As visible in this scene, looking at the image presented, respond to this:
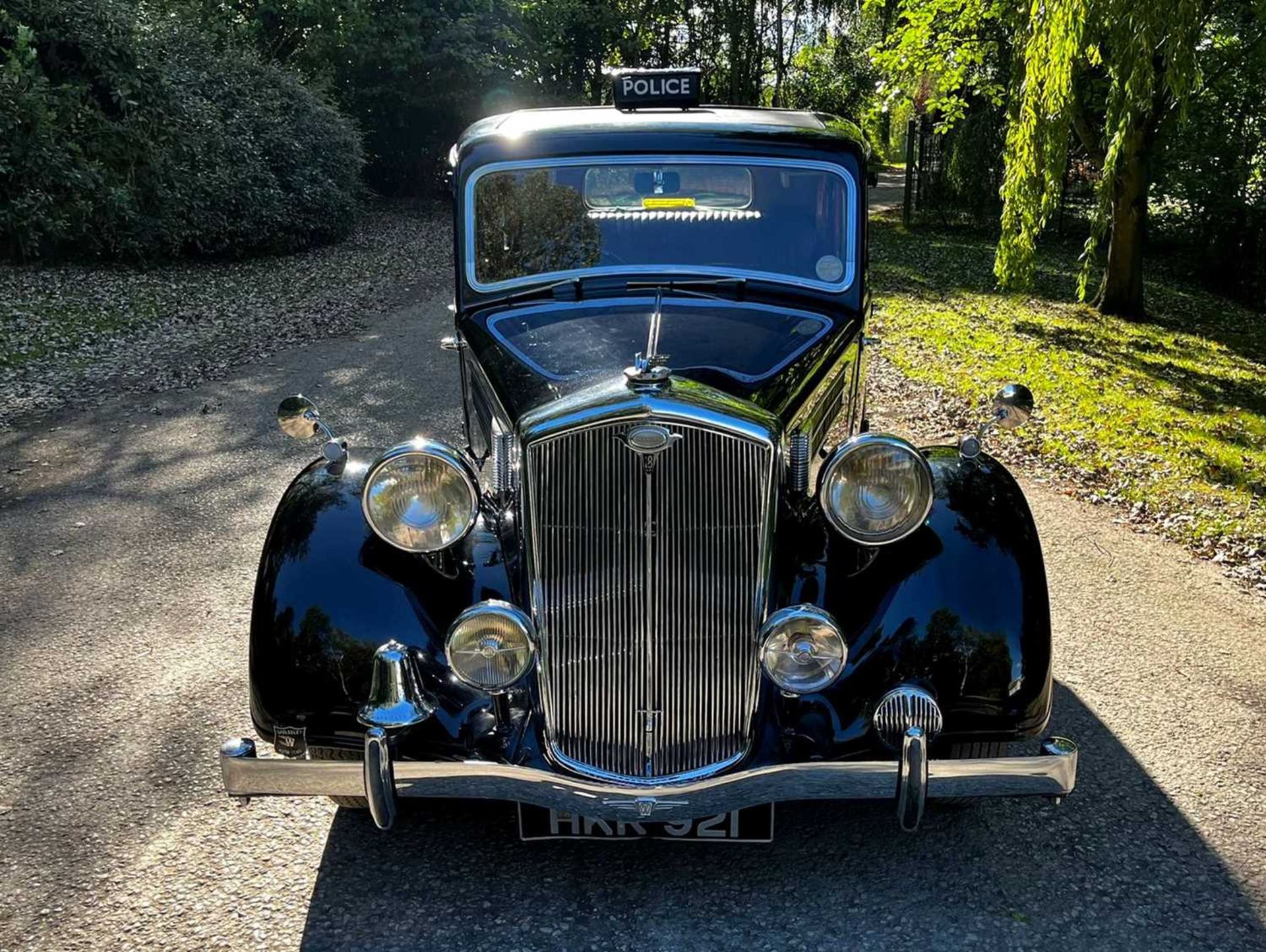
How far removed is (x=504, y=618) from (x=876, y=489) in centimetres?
111

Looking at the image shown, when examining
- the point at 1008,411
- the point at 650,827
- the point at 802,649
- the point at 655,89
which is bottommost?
the point at 650,827

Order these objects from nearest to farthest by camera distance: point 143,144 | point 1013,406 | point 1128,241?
point 1013,406 < point 1128,241 < point 143,144

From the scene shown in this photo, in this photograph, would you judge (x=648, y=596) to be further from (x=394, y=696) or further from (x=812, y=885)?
(x=812, y=885)

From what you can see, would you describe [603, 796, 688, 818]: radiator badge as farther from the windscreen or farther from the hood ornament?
the windscreen

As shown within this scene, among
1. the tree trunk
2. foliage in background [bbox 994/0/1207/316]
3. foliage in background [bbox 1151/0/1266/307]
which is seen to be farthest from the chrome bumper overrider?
foliage in background [bbox 1151/0/1266/307]

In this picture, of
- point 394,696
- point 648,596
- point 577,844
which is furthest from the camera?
point 577,844

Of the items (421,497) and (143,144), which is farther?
(143,144)

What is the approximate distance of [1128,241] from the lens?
1201cm

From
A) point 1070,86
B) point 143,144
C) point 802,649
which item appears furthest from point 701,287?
point 143,144

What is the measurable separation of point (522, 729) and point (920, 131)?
20726 millimetres

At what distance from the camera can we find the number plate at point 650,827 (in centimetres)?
301

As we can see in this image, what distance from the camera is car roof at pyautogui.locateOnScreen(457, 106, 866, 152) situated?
436 cm

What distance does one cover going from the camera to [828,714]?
3023mm

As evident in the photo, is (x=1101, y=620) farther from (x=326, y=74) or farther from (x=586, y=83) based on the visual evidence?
(x=586, y=83)
